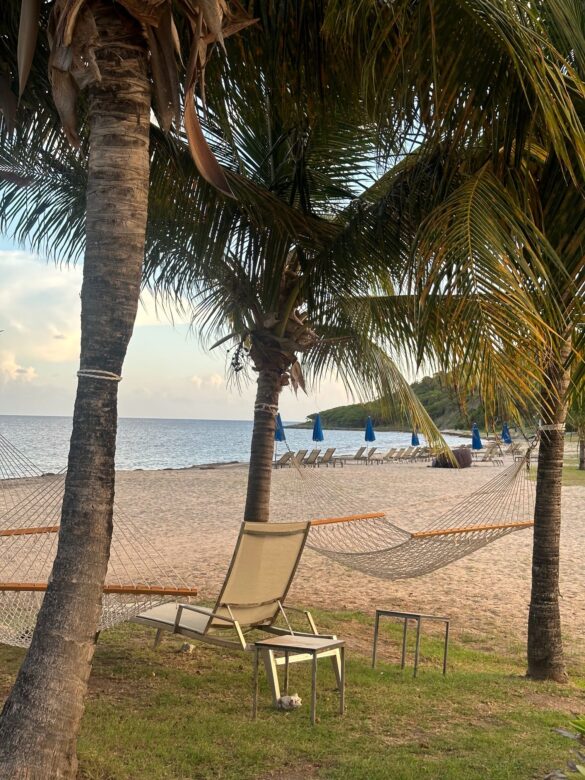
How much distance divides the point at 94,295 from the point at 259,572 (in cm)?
159

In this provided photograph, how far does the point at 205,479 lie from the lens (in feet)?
62.7

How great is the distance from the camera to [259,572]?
3789mm

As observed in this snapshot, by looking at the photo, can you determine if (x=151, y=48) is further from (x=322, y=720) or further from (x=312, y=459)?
(x=312, y=459)

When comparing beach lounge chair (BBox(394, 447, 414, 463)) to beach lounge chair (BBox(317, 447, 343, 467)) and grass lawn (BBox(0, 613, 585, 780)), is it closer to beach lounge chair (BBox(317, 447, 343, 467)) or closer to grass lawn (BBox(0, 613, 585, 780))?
beach lounge chair (BBox(317, 447, 343, 467))

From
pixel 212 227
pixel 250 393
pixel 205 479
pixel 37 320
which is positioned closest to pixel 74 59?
pixel 212 227

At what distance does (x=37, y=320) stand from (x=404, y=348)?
1021 centimetres

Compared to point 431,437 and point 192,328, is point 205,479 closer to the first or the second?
point 192,328

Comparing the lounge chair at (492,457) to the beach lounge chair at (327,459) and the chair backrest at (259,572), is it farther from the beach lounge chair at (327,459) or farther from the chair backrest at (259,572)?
the chair backrest at (259,572)

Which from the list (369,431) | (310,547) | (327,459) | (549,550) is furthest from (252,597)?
(369,431)

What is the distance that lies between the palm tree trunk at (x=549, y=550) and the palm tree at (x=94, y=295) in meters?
2.36

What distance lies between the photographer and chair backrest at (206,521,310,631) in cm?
367

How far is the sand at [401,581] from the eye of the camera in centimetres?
593

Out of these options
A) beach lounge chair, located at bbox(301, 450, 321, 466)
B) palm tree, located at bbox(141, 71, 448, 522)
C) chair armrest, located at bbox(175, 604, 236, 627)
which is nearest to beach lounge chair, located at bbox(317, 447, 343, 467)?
beach lounge chair, located at bbox(301, 450, 321, 466)

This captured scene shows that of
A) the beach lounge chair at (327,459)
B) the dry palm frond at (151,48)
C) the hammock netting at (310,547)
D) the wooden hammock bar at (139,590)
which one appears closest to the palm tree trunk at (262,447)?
the hammock netting at (310,547)
